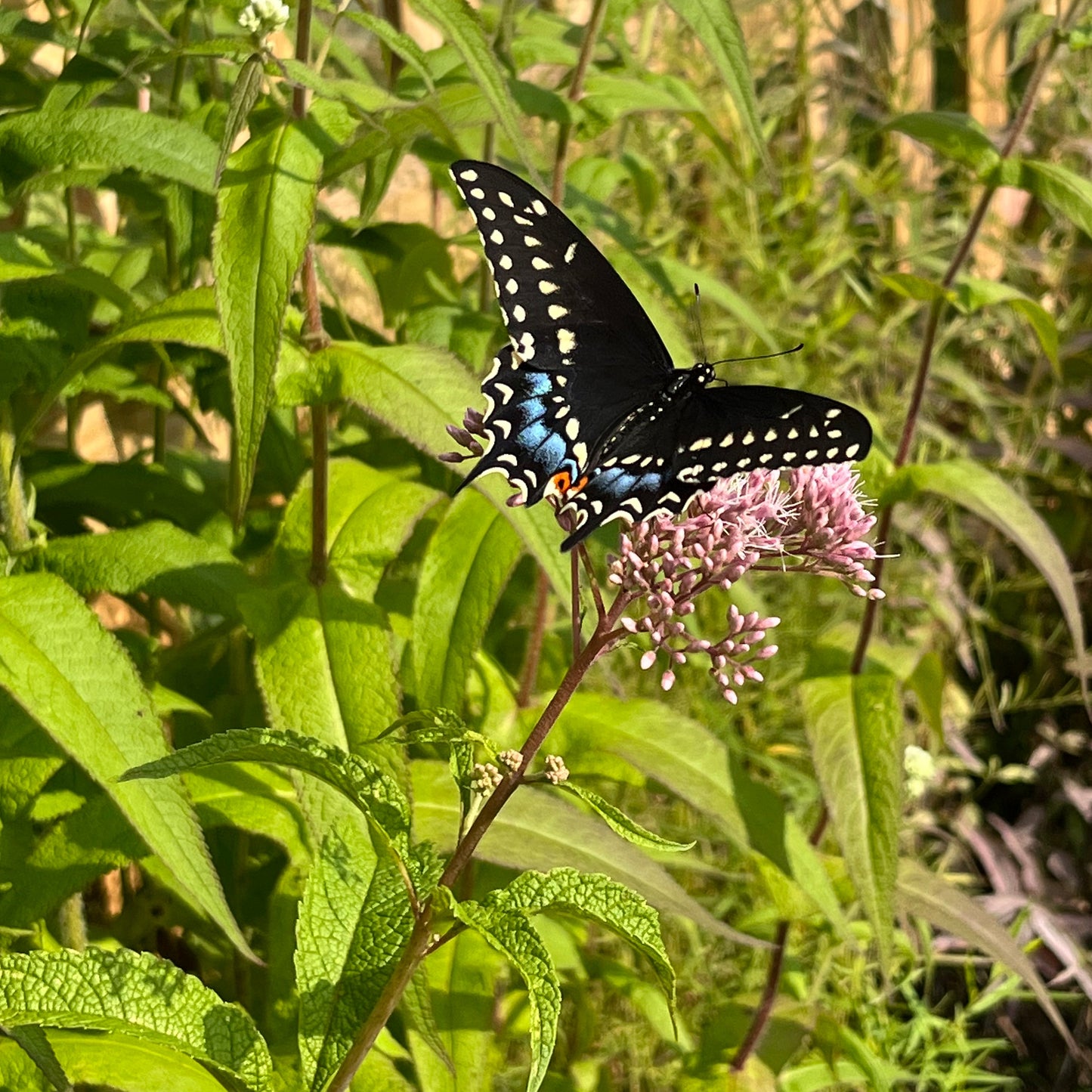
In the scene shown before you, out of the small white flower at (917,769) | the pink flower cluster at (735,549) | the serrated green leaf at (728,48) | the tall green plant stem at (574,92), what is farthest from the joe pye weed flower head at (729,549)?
the small white flower at (917,769)

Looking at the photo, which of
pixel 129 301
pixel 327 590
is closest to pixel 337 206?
pixel 129 301

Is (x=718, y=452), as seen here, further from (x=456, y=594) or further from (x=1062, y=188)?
(x=1062, y=188)

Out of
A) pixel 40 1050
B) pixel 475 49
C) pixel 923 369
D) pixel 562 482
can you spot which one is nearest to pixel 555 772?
pixel 562 482

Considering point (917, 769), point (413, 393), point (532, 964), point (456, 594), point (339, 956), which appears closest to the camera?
point (532, 964)

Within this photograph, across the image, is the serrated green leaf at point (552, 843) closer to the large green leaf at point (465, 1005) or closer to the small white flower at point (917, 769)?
the large green leaf at point (465, 1005)

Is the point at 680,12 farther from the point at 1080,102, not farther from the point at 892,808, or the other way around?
the point at 1080,102

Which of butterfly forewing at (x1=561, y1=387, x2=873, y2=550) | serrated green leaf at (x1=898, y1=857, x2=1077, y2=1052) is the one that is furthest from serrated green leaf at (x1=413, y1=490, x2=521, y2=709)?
serrated green leaf at (x1=898, y1=857, x2=1077, y2=1052)

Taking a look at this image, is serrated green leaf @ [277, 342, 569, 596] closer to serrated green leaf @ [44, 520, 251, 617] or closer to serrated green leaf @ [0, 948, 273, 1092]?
serrated green leaf @ [44, 520, 251, 617]
